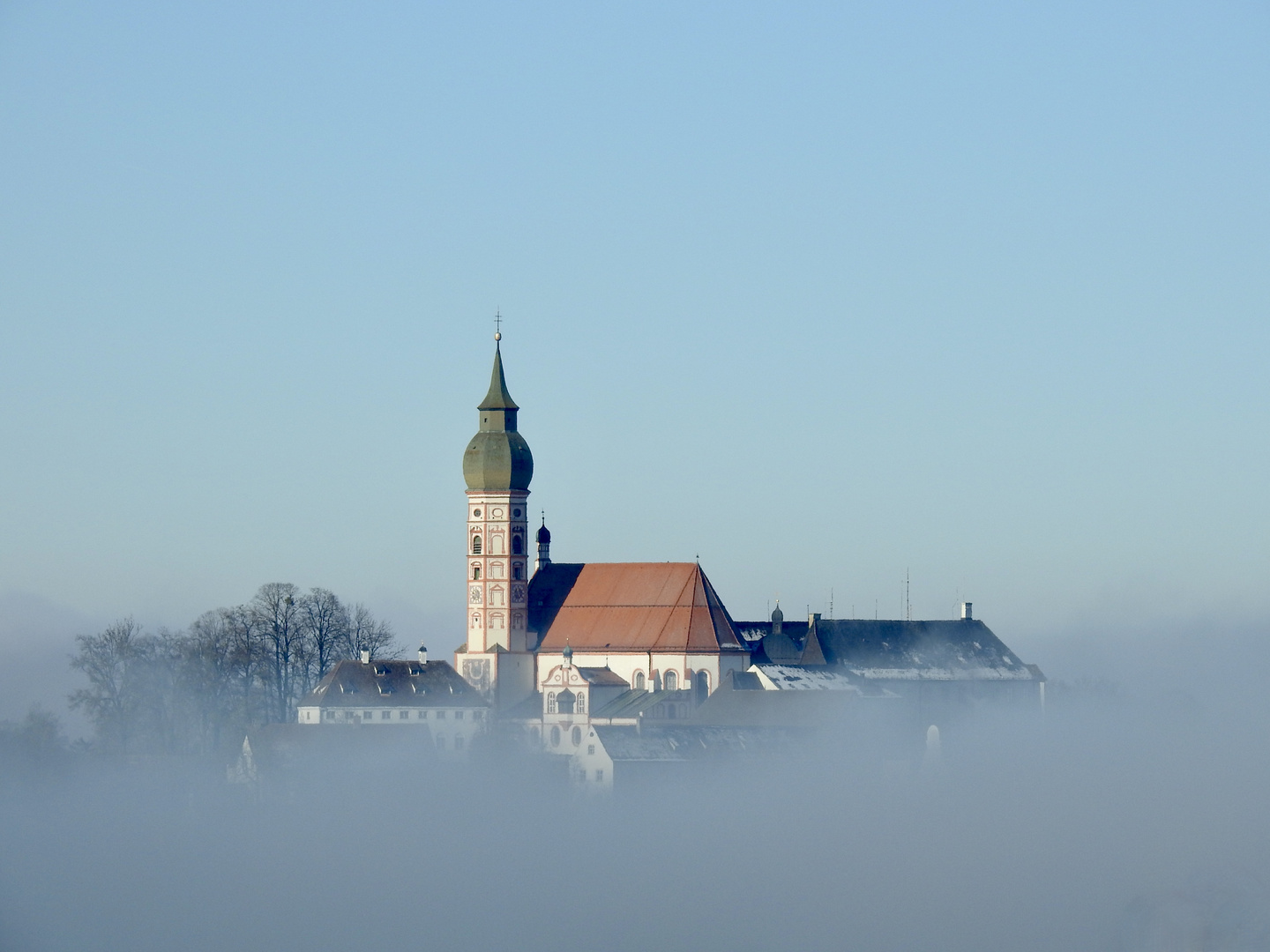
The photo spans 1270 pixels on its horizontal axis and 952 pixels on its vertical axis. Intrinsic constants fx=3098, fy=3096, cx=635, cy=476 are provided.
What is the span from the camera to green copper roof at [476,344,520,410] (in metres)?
140

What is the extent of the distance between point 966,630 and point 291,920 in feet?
162

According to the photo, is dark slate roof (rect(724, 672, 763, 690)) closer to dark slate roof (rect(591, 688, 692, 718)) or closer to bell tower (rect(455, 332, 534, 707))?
dark slate roof (rect(591, 688, 692, 718))

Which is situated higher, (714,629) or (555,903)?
(714,629)

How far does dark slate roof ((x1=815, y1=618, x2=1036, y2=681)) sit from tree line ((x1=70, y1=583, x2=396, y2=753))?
21522mm

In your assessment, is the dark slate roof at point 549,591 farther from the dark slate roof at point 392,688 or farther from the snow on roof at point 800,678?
the snow on roof at point 800,678

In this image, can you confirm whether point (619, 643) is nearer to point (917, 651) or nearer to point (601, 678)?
point (601, 678)

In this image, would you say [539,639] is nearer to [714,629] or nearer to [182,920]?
[714,629]

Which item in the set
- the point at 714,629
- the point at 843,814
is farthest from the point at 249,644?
the point at 843,814

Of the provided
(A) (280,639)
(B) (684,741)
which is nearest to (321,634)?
(A) (280,639)

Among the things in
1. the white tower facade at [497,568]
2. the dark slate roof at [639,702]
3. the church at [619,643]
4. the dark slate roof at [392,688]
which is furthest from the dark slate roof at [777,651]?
the dark slate roof at [392,688]

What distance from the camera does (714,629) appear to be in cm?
13725

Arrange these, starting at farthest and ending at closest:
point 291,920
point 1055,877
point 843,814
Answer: point 843,814 < point 1055,877 < point 291,920

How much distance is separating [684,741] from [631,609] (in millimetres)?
14941

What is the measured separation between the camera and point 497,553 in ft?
458
